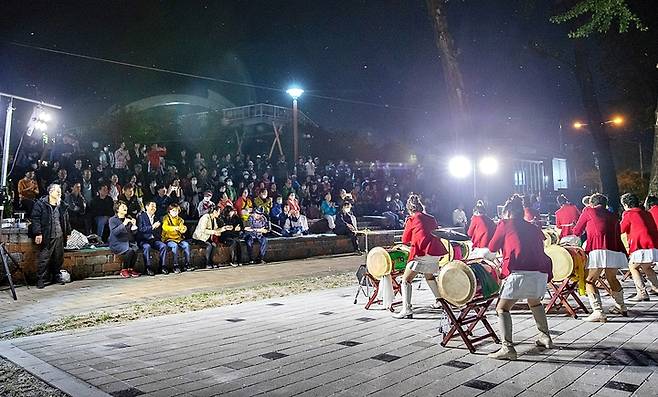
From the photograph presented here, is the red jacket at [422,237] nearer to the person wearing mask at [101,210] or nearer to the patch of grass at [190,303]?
the patch of grass at [190,303]

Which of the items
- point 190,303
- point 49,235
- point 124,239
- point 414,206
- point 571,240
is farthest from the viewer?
point 124,239

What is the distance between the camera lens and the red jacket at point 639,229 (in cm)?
771

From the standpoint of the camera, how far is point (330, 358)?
525 centimetres

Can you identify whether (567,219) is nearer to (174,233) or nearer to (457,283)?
(457,283)

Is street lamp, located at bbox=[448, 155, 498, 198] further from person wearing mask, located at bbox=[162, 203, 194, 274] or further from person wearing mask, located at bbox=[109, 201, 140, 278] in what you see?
person wearing mask, located at bbox=[109, 201, 140, 278]

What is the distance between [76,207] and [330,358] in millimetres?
10258

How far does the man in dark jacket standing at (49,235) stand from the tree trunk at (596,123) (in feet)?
60.3

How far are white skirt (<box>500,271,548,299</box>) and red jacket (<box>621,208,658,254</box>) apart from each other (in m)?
3.56

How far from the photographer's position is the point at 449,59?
14398mm

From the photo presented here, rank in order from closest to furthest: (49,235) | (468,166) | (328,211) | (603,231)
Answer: (603,231) < (49,235) < (468,166) < (328,211)

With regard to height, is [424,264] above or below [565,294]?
above

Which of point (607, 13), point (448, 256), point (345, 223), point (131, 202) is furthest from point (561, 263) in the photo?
point (131, 202)

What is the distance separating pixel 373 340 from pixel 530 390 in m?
2.18

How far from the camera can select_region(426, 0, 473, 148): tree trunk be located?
1423 centimetres
